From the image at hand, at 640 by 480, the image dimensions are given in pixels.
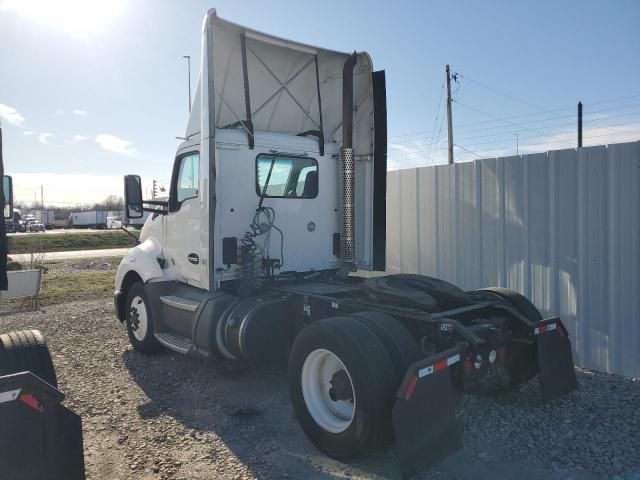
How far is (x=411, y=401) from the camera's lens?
3.42m

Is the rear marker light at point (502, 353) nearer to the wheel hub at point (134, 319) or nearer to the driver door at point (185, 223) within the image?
the driver door at point (185, 223)

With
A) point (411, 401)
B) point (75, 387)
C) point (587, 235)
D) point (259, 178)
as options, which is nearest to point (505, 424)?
point (411, 401)

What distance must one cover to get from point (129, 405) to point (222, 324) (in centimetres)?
128

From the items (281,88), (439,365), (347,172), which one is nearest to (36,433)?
(439,365)

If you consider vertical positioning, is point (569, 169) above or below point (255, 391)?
above

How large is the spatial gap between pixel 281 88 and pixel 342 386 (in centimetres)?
430

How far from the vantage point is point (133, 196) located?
6.59 m

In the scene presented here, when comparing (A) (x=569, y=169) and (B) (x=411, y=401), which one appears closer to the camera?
(B) (x=411, y=401)

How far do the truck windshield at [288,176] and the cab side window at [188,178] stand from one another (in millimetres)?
773

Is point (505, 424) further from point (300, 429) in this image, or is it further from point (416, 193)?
point (416, 193)

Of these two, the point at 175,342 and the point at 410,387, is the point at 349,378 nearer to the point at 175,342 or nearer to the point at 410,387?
the point at 410,387

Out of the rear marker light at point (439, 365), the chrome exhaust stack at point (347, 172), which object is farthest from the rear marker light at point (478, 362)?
the chrome exhaust stack at point (347, 172)

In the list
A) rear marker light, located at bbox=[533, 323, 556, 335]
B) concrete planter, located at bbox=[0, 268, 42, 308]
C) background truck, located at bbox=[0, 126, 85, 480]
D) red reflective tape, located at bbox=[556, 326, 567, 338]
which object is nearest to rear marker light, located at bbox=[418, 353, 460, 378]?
rear marker light, located at bbox=[533, 323, 556, 335]

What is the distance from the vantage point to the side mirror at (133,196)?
659 centimetres
